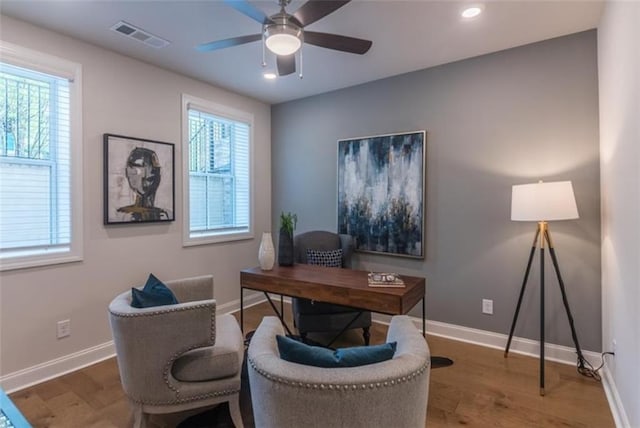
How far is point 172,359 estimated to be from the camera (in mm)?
1788

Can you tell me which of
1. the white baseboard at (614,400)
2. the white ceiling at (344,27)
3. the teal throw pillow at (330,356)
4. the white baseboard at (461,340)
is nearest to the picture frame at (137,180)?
the white ceiling at (344,27)

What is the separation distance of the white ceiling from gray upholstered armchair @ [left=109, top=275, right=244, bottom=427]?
1956 mm

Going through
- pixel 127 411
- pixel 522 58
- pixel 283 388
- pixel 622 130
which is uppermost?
pixel 522 58

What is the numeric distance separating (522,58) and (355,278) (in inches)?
91.7

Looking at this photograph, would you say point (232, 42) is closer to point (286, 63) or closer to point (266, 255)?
point (286, 63)

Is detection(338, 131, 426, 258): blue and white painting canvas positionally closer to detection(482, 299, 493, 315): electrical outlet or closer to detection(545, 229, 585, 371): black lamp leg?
detection(482, 299, 493, 315): electrical outlet

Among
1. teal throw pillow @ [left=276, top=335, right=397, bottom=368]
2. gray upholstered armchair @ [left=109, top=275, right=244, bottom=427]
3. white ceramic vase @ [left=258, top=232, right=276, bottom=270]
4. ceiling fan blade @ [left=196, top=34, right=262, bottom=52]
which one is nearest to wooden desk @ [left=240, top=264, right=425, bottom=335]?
white ceramic vase @ [left=258, top=232, right=276, bottom=270]

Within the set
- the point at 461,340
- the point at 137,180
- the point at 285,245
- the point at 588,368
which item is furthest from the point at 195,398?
the point at 588,368

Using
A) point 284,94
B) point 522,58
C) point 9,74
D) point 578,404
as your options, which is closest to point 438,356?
point 578,404

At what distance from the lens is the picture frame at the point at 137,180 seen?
2850 millimetres

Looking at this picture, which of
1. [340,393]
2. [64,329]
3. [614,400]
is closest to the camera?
[340,393]

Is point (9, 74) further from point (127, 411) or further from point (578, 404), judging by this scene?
point (578, 404)

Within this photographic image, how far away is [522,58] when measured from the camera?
2830 mm

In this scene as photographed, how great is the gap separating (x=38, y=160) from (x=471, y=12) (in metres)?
3.31
